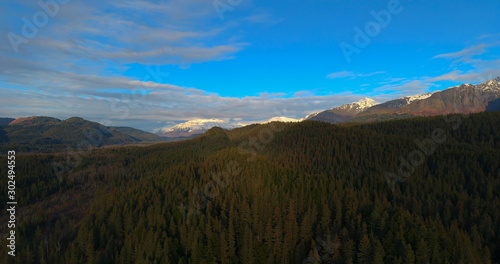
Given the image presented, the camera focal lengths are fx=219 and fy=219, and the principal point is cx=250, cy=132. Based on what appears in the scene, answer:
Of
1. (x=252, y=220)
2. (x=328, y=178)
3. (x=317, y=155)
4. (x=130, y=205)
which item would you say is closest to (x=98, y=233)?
(x=130, y=205)

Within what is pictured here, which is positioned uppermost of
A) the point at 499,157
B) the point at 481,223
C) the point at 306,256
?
the point at 499,157

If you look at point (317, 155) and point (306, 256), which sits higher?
point (317, 155)

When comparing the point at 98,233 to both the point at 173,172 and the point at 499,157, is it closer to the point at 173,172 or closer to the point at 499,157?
the point at 173,172

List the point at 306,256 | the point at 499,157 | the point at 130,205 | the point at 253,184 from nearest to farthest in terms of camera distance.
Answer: the point at 306,256 → the point at 130,205 → the point at 253,184 → the point at 499,157

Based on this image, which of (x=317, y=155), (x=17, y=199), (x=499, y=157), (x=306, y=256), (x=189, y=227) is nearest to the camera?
(x=306, y=256)

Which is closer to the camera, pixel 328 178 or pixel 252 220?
pixel 252 220
